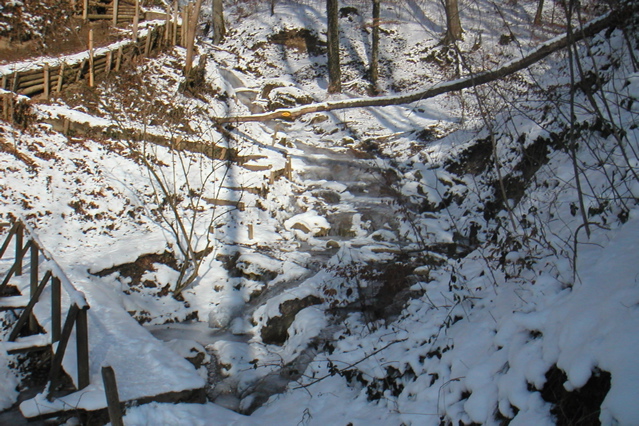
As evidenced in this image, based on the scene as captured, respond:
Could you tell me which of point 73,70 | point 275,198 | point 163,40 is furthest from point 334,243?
point 163,40

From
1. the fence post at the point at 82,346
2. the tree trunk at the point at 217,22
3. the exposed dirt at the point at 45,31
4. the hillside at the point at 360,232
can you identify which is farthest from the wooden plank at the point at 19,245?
the tree trunk at the point at 217,22

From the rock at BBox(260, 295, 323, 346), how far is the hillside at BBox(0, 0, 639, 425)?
0.14ft

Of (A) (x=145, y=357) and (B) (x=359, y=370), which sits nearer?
(B) (x=359, y=370)

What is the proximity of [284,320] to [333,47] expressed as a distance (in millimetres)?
13551

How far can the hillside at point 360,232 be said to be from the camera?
9.97ft

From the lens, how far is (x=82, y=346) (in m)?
4.23

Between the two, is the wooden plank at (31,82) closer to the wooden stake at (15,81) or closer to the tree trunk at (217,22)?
the wooden stake at (15,81)

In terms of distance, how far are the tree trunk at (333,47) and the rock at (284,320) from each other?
1255 cm

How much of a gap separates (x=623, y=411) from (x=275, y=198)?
33.8 ft

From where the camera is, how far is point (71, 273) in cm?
739

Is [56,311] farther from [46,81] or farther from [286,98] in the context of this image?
[286,98]

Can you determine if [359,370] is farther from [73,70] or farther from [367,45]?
[367,45]

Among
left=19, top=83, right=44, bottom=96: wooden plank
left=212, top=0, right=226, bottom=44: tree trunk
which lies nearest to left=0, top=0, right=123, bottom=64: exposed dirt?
left=19, top=83, right=44, bottom=96: wooden plank

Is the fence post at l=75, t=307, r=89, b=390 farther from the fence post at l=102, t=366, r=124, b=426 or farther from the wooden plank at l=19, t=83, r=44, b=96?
the wooden plank at l=19, t=83, r=44, b=96
